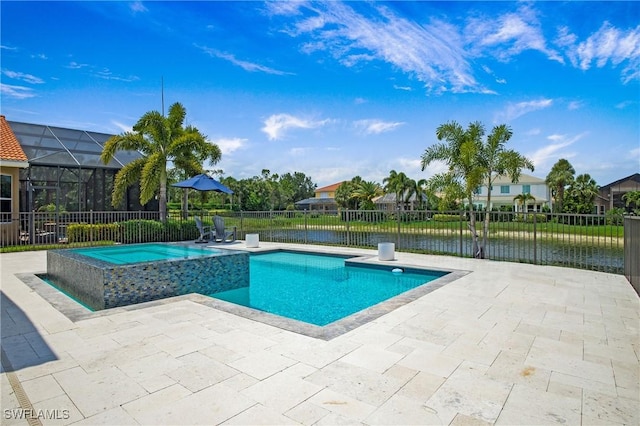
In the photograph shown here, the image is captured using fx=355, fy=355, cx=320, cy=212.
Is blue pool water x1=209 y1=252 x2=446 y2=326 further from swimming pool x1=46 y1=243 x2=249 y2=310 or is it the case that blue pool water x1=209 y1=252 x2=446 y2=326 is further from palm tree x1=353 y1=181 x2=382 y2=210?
palm tree x1=353 y1=181 x2=382 y2=210

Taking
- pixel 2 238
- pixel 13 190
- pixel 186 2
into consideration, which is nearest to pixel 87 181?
pixel 13 190

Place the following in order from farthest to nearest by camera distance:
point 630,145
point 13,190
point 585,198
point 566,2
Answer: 1. point 585,198
2. point 13,190
3. point 630,145
4. point 566,2

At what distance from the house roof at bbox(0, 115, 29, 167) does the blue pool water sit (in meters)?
9.19

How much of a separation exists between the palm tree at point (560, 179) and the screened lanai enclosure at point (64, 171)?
4101cm

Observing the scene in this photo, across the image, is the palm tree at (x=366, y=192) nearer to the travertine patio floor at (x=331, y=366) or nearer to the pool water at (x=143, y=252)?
the pool water at (x=143, y=252)

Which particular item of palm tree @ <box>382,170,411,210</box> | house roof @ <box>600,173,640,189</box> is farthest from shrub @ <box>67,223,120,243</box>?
house roof @ <box>600,173,640,189</box>

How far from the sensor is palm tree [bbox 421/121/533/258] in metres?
9.84

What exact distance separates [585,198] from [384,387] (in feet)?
134

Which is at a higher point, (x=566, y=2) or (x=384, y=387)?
(x=566, y=2)

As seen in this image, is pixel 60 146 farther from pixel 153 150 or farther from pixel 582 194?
pixel 582 194

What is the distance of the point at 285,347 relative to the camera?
3.51 m

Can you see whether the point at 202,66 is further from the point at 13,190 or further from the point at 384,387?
the point at 384,387

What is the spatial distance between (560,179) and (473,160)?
117ft

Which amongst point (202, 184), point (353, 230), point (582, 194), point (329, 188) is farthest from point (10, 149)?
point (329, 188)
